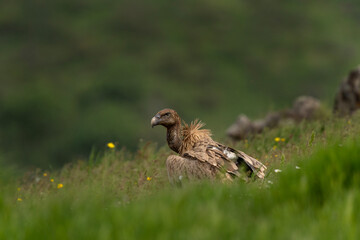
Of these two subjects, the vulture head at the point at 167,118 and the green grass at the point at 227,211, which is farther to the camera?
the vulture head at the point at 167,118

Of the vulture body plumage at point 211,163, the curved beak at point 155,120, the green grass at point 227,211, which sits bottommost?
the green grass at point 227,211

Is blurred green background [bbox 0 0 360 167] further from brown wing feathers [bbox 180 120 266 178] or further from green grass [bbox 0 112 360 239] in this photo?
green grass [bbox 0 112 360 239]

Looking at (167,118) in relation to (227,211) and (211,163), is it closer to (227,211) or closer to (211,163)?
(211,163)

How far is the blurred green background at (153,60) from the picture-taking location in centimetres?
6056

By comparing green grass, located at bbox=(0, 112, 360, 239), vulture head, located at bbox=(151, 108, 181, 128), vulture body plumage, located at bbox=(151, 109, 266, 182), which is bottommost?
green grass, located at bbox=(0, 112, 360, 239)

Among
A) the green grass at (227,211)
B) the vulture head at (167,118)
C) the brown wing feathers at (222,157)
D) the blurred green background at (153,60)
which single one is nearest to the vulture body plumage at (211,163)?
the brown wing feathers at (222,157)

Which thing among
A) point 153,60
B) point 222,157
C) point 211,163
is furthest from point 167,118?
point 153,60

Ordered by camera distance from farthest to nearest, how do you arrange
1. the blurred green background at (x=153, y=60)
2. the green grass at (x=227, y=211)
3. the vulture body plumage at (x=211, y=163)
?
the blurred green background at (x=153, y=60) → the vulture body plumage at (x=211, y=163) → the green grass at (x=227, y=211)

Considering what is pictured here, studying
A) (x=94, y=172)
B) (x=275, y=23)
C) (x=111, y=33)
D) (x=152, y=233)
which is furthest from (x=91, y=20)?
(x=152, y=233)

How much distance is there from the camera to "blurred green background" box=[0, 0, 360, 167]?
199 feet

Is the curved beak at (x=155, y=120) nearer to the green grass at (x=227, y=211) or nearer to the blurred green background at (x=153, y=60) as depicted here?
the green grass at (x=227, y=211)

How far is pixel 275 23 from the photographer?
74625mm

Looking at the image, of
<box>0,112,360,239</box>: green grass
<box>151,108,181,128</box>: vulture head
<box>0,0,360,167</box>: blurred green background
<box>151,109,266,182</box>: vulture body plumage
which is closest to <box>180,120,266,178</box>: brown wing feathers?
<box>151,109,266,182</box>: vulture body plumage

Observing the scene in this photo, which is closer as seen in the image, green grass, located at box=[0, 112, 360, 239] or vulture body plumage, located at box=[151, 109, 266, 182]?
green grass, located at box=[0, 112, 360, 239]
